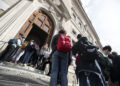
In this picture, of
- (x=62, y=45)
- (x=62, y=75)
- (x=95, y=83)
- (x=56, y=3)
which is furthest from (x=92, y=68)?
(x=56, y=3)

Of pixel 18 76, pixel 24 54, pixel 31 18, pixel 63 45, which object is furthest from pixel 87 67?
pixel 31 18

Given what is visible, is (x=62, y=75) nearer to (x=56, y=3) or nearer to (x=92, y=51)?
(x=92, y=51)

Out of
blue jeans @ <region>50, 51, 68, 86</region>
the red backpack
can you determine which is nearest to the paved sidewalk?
blue jeans @ <region>50, 51, 68, 86</region>

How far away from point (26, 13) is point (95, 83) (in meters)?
5.75

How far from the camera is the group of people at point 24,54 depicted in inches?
150

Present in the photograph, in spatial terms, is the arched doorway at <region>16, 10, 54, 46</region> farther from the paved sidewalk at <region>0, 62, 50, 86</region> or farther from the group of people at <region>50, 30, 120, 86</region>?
the group of people at <region>50, 30, 120, 86</region>

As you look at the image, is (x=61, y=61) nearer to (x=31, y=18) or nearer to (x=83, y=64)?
(x=83, y=64)

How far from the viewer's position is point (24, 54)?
478 cm

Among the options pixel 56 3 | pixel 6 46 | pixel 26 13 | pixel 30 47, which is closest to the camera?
pixel 6 46

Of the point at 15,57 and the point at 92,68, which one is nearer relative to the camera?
the point at 92,68

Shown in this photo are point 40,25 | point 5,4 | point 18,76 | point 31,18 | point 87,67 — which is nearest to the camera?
point 87,67

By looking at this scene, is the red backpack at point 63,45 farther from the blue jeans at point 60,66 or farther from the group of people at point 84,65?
the blue jeans at point 60,66

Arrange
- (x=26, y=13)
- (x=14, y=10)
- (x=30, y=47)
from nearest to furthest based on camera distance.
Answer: (x=30, y=47), (x=14, y=10), (x=26, y=13)

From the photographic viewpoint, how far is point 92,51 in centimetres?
177
